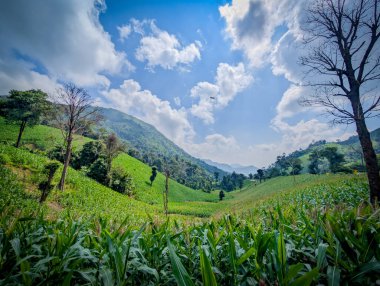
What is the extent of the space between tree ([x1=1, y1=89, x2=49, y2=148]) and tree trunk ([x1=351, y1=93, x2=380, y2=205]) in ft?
154

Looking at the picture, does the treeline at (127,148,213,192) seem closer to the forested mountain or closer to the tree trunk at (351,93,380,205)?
the forested mountain

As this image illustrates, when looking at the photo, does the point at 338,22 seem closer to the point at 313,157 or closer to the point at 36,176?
the point at 36,176

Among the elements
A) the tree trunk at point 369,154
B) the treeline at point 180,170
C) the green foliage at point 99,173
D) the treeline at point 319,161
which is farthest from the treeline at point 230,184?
the tree trunk at point 369,154

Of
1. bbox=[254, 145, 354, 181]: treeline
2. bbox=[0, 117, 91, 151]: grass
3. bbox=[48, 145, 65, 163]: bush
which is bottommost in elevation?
bbox=[48, 145, 65, 163]: bush

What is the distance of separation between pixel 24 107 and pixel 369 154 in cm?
5667

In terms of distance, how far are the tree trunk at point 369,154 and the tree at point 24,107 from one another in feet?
154

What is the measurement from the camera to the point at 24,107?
42.5 m

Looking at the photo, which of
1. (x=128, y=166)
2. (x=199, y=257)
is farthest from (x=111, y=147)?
(x=199, y=257)

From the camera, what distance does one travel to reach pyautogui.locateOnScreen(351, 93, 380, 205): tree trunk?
877cm

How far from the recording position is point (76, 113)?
22.8m

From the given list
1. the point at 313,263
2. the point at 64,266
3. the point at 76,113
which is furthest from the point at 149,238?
the point at 76,113

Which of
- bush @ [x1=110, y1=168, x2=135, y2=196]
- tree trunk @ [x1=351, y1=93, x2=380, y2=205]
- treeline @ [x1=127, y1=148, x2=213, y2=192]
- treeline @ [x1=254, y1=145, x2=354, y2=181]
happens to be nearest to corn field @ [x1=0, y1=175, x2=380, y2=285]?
tree trunk @ [x1=351, y1=93, x2=380, y2=205]

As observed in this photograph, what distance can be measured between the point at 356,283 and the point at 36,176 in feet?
87.1

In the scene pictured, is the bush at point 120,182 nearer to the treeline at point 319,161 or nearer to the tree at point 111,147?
the tree at point 111,147
